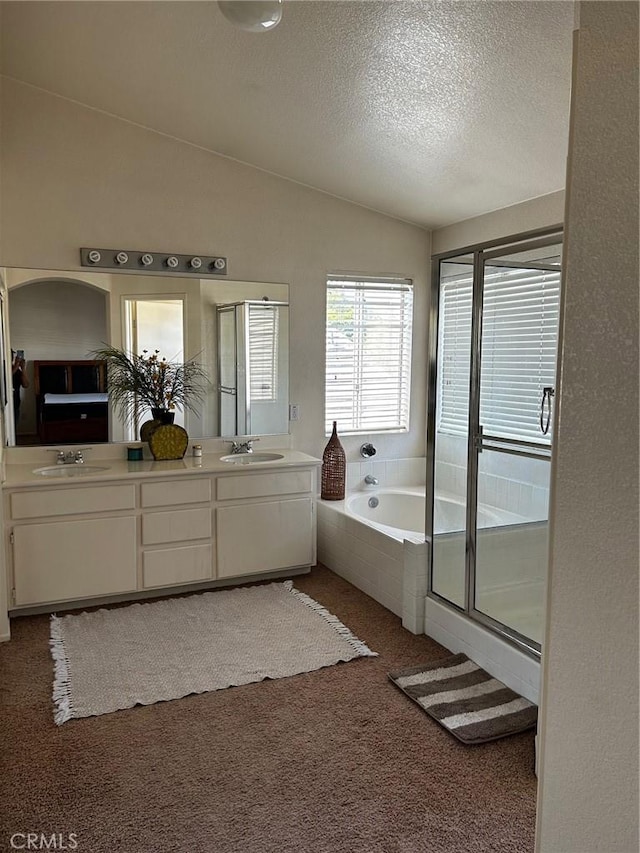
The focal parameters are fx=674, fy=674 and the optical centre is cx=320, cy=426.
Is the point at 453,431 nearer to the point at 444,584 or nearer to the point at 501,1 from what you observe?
the point at 444,584

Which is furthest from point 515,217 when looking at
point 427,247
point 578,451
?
point 578,451

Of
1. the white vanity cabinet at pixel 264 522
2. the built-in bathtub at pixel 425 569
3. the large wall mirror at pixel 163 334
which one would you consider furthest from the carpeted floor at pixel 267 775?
the large wall mirror at pixel 163 334

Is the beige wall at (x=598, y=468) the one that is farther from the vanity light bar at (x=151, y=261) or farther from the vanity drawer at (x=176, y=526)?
the vanity light bar at (x=151, y=261)

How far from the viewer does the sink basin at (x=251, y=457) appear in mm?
4355

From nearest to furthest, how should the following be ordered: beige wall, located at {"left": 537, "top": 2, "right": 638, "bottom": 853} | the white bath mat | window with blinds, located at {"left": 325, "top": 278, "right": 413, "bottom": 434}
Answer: beige wall, located at {"left": 537, "top": 2, "right": 638, "bottom": 853} → the white bath mat → window with blinds, located at {"left": 325, "top": 278, "right": 413, "bottom": 434}

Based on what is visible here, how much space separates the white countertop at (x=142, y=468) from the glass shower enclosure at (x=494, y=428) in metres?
1.13

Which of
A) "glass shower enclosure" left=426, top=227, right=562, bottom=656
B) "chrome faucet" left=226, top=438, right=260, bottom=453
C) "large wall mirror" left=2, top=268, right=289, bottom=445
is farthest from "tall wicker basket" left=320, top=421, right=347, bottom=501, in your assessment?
"glass shower enclosure" left=426, top=227, right=562, bottom=656

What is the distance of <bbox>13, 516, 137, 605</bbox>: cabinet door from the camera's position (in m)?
3.52

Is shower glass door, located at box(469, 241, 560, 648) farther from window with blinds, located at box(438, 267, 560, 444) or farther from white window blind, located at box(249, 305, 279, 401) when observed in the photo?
white window blind, located at box(249, 305, 279, 401)

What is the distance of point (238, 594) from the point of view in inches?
156

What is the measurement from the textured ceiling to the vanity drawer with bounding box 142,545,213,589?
2417 mm

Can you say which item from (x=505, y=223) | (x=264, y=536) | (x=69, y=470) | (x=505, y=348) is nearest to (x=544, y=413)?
(x=505, y=348)

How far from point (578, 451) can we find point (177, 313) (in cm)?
387

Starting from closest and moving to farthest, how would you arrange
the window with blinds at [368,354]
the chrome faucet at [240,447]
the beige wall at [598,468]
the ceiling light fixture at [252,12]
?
1. the beige wall at [598,468]
2. the ceiling light fixture at [252,12]
3. the chrome faucet at [240,447]
4. the window with blinds at [368,354]
